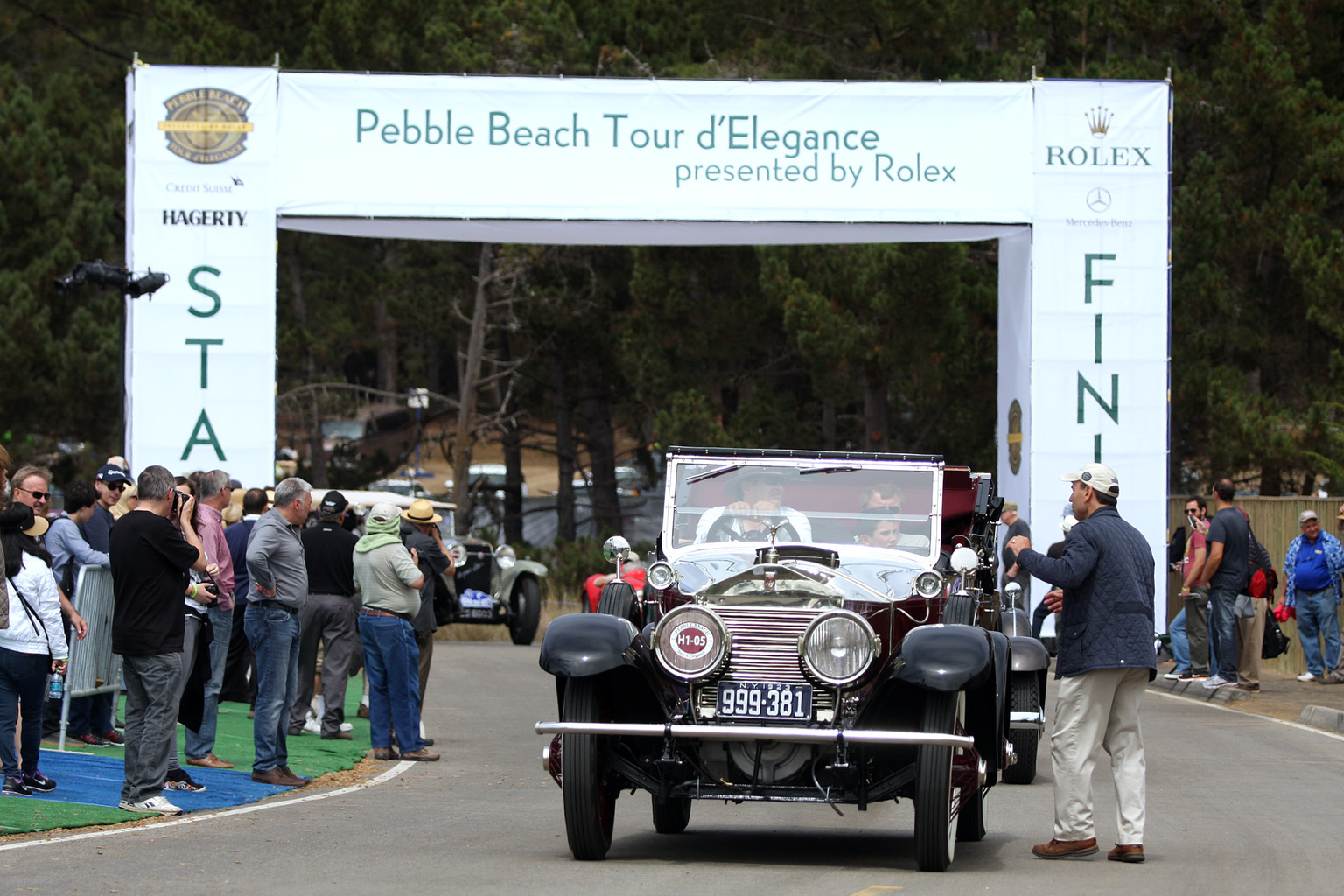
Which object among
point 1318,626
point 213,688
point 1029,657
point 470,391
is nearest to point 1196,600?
point 1318,626

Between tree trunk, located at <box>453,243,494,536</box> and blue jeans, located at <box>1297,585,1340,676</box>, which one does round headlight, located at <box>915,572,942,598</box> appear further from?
tree trunk, located at <box>453,243,494,536</box>

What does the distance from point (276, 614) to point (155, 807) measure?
204 cm

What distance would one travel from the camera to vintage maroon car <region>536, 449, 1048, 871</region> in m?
8.35

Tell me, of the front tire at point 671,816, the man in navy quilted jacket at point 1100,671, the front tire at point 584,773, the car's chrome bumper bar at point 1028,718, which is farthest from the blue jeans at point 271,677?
the man in navy quilted jacket at point 1100,671

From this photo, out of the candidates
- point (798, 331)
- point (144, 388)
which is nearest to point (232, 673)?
point (144, 388)

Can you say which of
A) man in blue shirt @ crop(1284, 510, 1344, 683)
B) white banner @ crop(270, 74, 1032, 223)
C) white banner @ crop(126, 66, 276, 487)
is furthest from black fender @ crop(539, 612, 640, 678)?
white banner @ crop(126, 66, 276, 487)

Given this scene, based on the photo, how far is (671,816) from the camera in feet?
32.5

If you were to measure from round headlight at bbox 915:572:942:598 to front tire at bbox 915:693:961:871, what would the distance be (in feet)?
3.44

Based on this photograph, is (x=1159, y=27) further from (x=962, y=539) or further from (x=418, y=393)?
(x=962, y=539)

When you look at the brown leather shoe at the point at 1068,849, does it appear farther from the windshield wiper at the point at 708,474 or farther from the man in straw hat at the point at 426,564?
the man in straw hat at the point at 426,564

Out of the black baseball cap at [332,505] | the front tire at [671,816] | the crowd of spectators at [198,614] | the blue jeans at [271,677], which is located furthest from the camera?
the black baseball cap at [332,505]

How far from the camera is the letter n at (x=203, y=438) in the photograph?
21500 mm

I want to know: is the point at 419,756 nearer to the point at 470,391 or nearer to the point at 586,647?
the point at 586,647

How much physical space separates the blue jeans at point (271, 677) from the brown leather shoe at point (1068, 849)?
5.17 m
